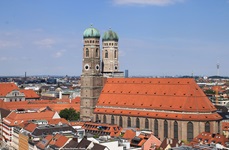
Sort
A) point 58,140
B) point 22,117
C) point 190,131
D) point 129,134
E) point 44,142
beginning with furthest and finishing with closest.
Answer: point 22,117
point 190,131
point 129,134
point 44,142
point 58,140

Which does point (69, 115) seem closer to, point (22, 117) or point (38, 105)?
point (38, 105)

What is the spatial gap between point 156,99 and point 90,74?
26.1m

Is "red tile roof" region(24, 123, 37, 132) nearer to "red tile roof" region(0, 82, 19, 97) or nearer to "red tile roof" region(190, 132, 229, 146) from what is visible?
"red tile roof" region(190, 132, 229, 146)

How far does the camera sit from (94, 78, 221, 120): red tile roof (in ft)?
357

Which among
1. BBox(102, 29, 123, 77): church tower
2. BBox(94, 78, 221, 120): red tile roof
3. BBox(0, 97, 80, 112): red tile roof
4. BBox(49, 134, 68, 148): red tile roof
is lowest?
BBox(49, 134, 68, 148): red tile roof

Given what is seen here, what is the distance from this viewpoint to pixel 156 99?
11631 centimetres

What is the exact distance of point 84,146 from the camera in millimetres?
78188

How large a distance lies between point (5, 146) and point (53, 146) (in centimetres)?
3821

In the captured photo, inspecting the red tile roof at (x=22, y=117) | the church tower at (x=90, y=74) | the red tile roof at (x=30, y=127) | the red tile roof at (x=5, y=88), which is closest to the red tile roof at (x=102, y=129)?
the church tower at (x=90, y=74)

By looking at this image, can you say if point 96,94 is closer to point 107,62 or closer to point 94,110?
point 94,110

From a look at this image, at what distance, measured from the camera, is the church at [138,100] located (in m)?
108

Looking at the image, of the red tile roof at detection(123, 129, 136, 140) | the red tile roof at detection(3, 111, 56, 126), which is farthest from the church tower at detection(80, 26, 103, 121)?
the red tile roof at detection(123, 129, 136, 140)

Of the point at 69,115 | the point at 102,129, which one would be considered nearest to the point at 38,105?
the point at 69,115

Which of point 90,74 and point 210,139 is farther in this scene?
point 90,74
